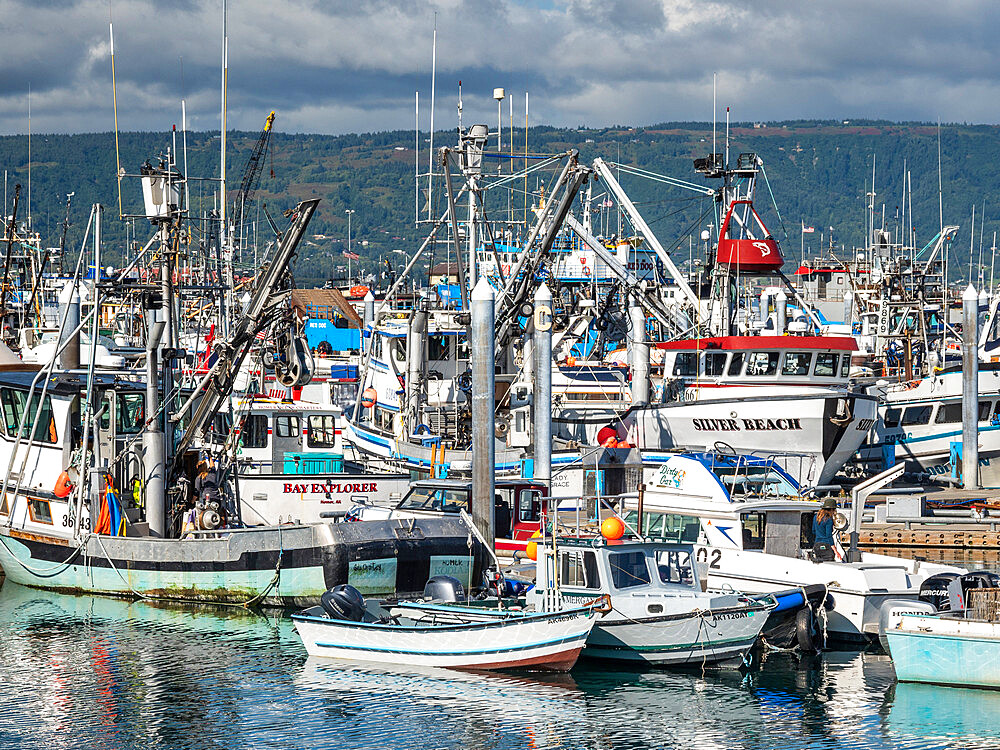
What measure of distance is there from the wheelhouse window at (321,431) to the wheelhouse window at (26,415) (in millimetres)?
8837

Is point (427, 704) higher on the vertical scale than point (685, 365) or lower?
lower

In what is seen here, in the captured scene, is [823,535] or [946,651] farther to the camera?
[823,535]

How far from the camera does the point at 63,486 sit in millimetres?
26438

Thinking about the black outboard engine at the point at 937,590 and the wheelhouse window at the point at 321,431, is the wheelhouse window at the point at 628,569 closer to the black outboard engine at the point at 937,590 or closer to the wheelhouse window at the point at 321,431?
the black outboard engine at the point at 937,590

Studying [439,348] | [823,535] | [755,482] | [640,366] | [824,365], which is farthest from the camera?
[640,366]

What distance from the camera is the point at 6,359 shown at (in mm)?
32531

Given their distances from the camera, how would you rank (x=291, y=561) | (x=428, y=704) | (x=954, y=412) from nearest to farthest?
(x=428, y=704) → (x=291, y=561) → (x=954, y=412)

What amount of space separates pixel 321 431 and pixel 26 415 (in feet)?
31.9

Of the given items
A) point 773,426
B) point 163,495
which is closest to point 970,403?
point 773,426

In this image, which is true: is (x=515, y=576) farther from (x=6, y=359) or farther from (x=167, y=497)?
(x=6, y=359)

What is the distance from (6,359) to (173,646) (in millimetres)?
12745

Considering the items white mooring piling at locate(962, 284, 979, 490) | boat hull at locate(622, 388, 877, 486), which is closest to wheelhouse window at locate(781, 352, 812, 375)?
boat hull at locate(622, 388, 877, 486)

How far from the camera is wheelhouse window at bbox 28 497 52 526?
27.0 metres

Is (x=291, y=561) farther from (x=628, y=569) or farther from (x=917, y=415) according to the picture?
(x=917, y=415)
